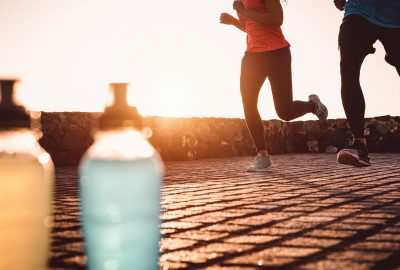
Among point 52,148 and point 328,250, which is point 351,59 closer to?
point 328,250

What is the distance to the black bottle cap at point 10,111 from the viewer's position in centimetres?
106

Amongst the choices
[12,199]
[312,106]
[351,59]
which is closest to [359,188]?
[351,59]

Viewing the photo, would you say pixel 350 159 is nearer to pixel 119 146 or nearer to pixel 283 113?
pixel 283 113

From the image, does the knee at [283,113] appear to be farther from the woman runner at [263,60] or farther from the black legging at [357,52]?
the black legging at [357,52]

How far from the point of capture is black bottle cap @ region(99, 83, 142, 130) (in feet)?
3.66

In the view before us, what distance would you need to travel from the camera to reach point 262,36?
462cm

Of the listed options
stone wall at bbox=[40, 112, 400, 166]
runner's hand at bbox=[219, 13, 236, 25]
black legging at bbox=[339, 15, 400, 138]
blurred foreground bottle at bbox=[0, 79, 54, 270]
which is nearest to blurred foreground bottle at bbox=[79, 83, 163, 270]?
blurred foreground bottle at bbox=[0, 79, 54, 270]

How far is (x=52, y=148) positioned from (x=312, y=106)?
11.3ft

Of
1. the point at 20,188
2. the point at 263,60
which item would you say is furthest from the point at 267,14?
the point at 20,188

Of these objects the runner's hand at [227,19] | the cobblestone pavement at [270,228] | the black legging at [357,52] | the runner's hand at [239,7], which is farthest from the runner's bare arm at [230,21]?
the cobblestone pavement at [270,228]

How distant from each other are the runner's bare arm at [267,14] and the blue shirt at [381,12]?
0.84 meters

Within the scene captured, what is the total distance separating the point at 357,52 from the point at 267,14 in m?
0.97

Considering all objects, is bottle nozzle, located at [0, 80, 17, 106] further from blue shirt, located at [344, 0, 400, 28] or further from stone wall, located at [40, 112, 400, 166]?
stone wall, located at [40, 112, 400, 166]

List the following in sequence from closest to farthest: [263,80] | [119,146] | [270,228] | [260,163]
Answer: [119,146] < [270,228] < [263,80] < [260,163]
